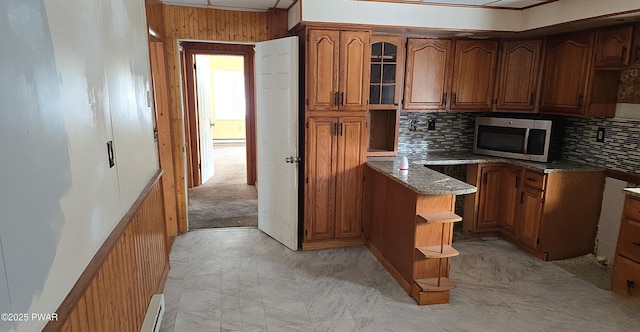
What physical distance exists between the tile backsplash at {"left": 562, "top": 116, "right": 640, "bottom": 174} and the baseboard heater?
13.1 ft

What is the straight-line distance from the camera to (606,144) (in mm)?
3564

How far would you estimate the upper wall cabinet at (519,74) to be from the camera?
3.89m

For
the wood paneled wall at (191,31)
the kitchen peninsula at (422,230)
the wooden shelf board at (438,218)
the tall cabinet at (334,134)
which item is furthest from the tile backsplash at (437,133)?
the wood paneled wall at (191,31)

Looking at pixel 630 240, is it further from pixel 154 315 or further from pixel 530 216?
pixel 154 315

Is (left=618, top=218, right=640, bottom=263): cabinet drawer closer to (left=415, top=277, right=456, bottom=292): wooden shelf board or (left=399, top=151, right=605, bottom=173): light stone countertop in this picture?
(left=399, top=151, right=605, bottom=173): light stone countertop

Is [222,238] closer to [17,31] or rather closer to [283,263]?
[283,263]

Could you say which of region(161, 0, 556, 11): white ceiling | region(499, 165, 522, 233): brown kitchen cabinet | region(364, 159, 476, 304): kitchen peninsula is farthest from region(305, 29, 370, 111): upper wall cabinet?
region(499, 165, 522, 233): brown kitchen cabinet

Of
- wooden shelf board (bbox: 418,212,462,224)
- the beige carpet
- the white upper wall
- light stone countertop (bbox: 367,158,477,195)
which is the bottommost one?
the beige carpet

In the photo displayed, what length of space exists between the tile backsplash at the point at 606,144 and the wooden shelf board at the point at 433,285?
2.01m

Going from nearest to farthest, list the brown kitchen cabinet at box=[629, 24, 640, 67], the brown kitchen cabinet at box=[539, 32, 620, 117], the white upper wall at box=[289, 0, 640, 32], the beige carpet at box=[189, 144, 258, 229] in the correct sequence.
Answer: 1. the brown kitchen cabinet at box=[629, 24, 640, 67]
2. the white upper wall at box=[289, 0, 640, 32]
3. the brown kitchen cabinet at box=[539, 32, 620, 117]
4. the beige carpet at box=[189, 144, 258, 229]

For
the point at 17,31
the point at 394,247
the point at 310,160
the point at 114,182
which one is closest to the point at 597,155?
the point at 394,247

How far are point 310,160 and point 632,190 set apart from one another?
2613 mm

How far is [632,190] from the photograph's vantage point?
2887 millimetres

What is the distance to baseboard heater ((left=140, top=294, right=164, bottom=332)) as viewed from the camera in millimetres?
2266
